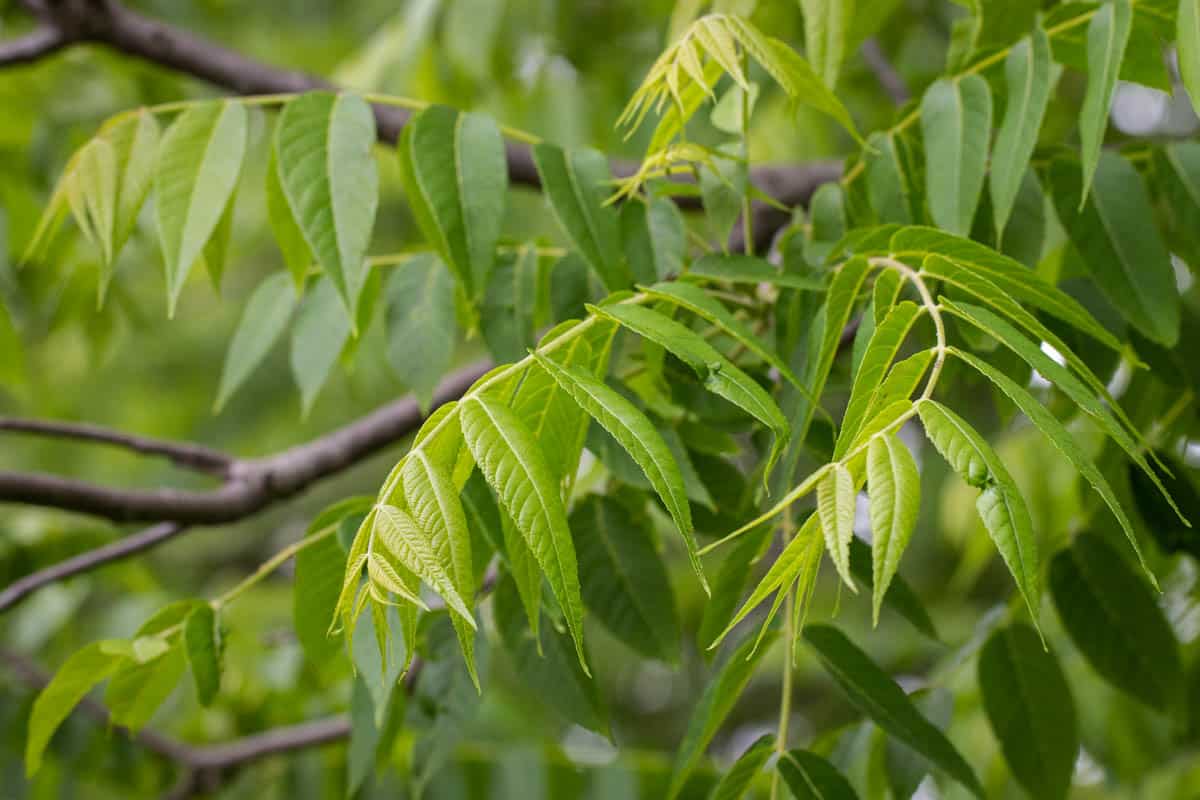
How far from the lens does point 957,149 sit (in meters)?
0.98

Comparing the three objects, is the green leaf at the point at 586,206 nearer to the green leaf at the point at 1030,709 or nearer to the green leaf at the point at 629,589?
the green leaf at the point at 629,589

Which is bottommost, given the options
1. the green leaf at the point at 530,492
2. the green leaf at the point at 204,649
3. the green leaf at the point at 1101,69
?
the green leaf at the point at 204,649

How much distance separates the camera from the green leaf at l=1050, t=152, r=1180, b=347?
3.28 ft

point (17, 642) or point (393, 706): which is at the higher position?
point (393, 706)

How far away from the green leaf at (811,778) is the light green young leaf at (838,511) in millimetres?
386

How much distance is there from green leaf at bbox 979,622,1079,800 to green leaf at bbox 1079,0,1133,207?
1.74 feet

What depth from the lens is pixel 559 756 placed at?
178cm

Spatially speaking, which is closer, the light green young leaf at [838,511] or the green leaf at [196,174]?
the light green young leaf at [838,511]

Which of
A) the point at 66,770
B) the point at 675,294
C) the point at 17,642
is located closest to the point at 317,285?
the point at 675,294

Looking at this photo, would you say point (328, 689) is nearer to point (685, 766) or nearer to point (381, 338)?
point (381, 338)

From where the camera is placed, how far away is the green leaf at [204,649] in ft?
3.31

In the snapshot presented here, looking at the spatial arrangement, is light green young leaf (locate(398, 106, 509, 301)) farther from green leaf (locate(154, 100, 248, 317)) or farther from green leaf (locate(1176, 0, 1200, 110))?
green leaf (locate(1176, 0, 1200, 110))

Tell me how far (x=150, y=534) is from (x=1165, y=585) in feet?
4.56

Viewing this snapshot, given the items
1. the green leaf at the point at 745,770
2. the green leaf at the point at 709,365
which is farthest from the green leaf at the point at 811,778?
the green leaf at the point at 709,365
